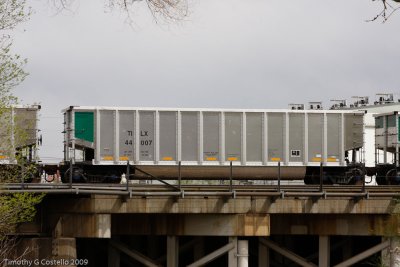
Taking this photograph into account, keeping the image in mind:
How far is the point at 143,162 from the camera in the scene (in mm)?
37094

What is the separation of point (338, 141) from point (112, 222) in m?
13.8

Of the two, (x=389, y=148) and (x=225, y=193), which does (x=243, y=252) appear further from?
(x=389, y=148)

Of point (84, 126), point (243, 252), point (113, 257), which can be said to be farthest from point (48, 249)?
point (84, 126)

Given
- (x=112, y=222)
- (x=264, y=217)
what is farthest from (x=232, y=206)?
(x=112, y=222)

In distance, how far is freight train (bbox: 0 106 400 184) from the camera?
37.0 meters

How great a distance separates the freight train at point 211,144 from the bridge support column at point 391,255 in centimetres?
850

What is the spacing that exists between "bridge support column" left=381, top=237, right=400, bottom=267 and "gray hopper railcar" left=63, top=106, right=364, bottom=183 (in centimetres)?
964

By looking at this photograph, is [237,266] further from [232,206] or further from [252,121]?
[252,121]

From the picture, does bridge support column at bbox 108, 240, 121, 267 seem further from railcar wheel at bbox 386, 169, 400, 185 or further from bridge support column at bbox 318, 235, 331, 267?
railcar wheel at bbox 386, 169, 400, 185

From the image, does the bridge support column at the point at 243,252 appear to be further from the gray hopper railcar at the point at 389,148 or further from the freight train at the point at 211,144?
the gray hopper railcar at the point at 389,148

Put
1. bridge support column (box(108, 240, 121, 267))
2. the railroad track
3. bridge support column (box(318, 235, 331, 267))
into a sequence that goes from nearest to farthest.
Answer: the railroad track, bridge support column (box(318, 235, 331, 267)), bridge support column (box(108, 240, 121, 267))

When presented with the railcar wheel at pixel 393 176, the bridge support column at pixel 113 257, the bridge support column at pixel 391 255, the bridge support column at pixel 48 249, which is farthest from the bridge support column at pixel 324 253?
the railcar wheel at pixel 393 176

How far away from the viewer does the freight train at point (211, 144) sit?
37.0m

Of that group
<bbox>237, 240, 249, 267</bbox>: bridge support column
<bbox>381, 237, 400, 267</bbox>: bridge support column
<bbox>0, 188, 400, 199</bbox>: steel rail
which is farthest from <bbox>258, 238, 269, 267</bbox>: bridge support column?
<bbox>381, 237, 400, 267</bbox>: bridge support column
